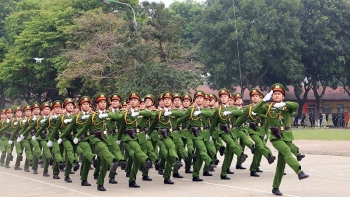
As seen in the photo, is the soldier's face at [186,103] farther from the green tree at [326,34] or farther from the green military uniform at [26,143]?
the green tree at [326,34]

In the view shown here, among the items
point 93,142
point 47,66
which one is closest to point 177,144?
point 93,142

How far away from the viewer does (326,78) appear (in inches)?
1961

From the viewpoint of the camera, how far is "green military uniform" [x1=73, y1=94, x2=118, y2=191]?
12610 millimetres

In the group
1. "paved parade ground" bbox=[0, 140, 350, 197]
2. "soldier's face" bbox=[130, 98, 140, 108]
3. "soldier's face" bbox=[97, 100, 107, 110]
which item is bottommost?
"paved parade ground" bbox=[0, 140, 350, 197]

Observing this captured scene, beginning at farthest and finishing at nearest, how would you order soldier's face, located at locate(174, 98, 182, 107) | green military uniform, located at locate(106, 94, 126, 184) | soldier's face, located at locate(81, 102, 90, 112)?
1. soldier's face, located at locate(174, 98, 182, 107)
2. soldier's face, located at locate(81, 102, 90, 112)
3. green military uniform, located at locate(106, 94, 126, 184)

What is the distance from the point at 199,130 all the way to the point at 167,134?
2.50 ft

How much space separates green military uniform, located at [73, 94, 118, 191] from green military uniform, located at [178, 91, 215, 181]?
5.35 feet

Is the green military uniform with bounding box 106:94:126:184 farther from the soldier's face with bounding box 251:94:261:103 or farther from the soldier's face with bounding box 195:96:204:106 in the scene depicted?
the soldier's face with bounding box 251:94:261:103

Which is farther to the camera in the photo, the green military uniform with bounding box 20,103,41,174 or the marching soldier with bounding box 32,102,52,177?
Result: the green military uniform with bounding box 20,103,41,174

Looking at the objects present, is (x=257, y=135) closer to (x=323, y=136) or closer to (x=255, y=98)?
(x=255, y=98)

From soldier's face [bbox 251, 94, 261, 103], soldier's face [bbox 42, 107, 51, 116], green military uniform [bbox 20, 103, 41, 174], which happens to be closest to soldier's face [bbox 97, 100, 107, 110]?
soldier's face [bbox 251, 94, 261, 103]

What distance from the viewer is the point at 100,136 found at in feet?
42.2

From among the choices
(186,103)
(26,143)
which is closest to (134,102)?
(186,103)

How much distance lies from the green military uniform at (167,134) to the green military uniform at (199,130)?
10.7 inches
